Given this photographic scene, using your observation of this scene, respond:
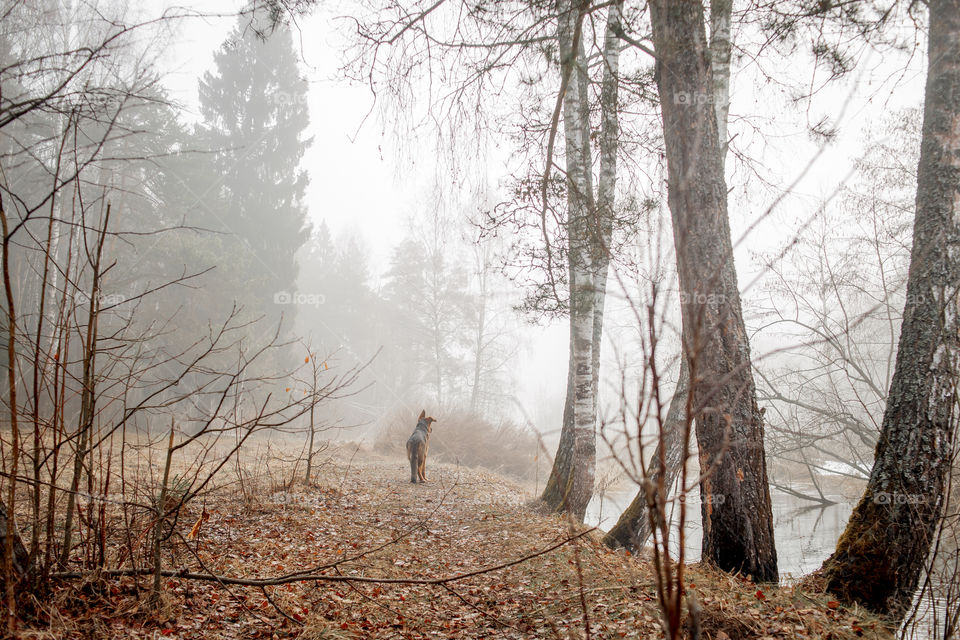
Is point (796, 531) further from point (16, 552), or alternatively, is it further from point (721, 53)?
point (16, 552)

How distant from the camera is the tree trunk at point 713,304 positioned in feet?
12.0

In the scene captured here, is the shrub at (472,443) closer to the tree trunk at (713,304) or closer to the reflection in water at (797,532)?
Answer: the reflection in water at (797,532)

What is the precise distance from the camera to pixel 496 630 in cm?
316

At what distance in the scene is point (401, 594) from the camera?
374 centimetres

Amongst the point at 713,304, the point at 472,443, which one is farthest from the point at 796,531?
the point at 713,304

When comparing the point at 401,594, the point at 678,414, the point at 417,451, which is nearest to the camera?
the point at 401,594

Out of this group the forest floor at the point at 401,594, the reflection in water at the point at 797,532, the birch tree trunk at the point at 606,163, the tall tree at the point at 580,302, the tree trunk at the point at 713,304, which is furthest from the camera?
the reflection in water at the point at 797,532

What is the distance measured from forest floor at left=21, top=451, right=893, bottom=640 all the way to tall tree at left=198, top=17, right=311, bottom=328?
17461 mm

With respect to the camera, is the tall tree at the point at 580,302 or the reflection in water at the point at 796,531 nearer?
the tall tree at the point at 580,302

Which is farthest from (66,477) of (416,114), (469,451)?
(469,451)

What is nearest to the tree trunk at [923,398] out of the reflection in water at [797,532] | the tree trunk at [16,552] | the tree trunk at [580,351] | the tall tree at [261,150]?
the reflection in water at [797,532]

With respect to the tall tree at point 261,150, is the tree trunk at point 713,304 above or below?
below

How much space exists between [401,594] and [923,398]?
3.68 metres

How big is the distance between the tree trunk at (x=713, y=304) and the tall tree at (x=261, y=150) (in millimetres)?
19643
